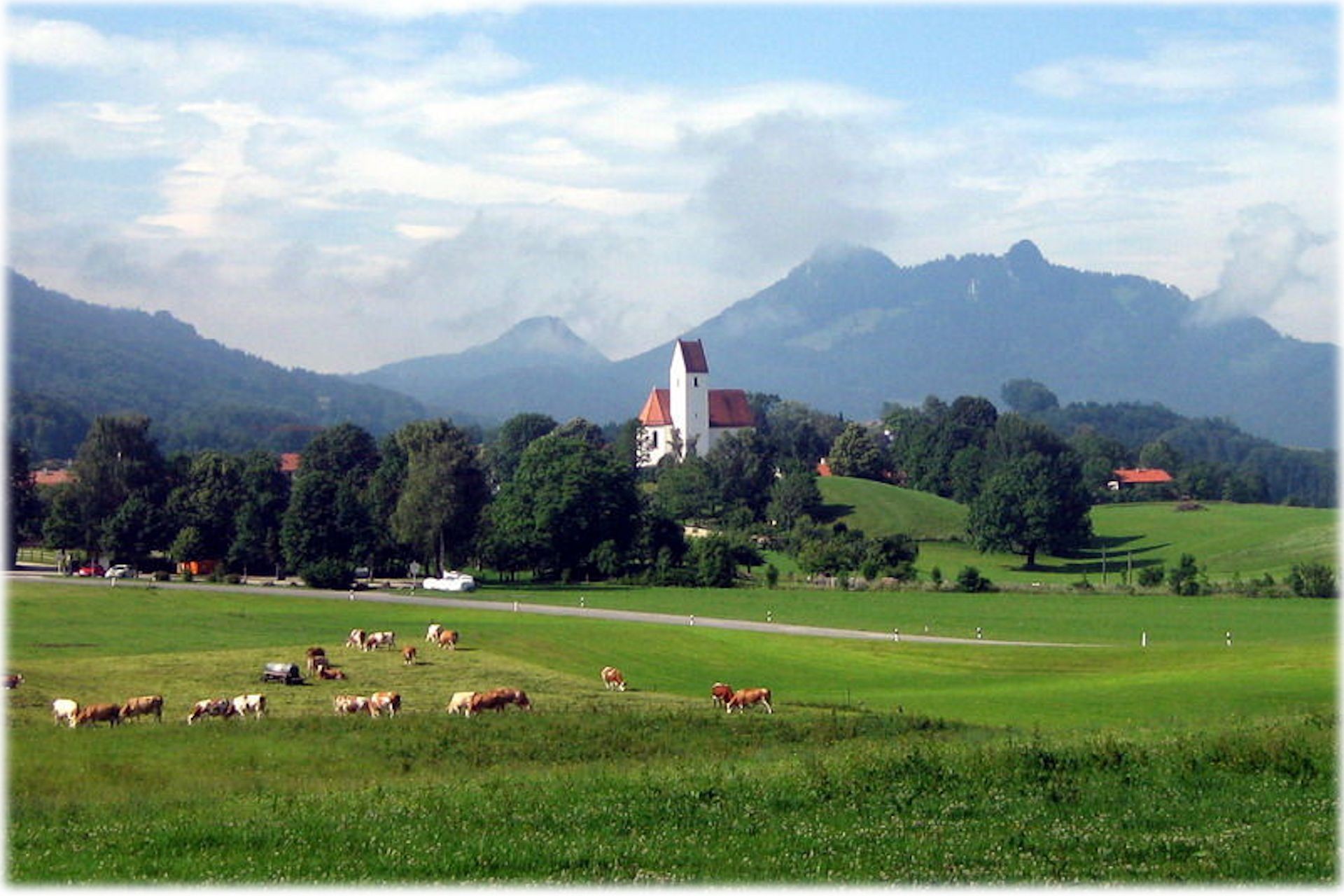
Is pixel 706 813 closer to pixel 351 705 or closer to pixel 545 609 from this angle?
pixel 351 705

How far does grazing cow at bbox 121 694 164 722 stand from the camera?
33.9 meters

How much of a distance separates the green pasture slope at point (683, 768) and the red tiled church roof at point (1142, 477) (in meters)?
132

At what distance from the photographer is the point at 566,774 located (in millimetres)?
25344

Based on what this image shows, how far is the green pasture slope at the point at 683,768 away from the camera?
56.2ft

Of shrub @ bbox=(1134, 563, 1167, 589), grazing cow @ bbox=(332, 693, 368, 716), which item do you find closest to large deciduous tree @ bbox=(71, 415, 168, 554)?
shrub @ bbox=(1134, 563, 1167, 589)

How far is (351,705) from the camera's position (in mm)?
35656

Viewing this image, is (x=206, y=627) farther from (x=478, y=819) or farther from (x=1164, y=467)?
(x=1164, y=467)

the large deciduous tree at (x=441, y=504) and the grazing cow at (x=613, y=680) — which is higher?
the large deciduous tree at (x=441, y=504)

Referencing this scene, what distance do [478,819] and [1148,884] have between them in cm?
897

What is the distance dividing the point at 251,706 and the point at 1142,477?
169 metres

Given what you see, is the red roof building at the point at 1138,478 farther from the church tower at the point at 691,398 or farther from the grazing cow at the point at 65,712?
the grazing cow at the point at 65,712

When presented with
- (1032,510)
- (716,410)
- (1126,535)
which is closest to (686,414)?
(716,410)

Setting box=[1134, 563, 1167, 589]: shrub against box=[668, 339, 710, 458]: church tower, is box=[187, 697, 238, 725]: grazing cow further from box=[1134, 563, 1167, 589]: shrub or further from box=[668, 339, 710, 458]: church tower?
box=[668, 339, 710, 458]: church tower

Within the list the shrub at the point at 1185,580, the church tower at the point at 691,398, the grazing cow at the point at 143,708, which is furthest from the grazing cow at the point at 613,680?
the church tower at the point at 691,398
